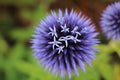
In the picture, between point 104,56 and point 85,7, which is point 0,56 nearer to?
point 85,7

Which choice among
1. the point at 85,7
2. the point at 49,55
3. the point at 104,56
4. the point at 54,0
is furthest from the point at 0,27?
the point at 49,55

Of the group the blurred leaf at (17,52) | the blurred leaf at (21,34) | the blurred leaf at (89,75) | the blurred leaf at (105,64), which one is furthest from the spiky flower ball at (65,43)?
the blurred leaf at (21,34)

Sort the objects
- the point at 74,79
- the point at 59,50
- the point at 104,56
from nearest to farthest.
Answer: the point at 59,50
the point at 74,79
the point at 104,56

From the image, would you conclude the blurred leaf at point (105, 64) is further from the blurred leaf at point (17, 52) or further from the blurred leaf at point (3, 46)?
the blurred leaf at point (3, 46)

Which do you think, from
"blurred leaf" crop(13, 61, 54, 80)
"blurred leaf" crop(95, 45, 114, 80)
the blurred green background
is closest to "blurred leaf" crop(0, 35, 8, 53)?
the blurred green background

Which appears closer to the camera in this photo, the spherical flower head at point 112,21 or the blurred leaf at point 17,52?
the spherical flower head at point 112,21

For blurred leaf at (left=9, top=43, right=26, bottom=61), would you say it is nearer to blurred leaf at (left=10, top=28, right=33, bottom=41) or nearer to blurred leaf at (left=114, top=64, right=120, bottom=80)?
blurred leaf at (left=10, top=28, right=33, bottom=41)
